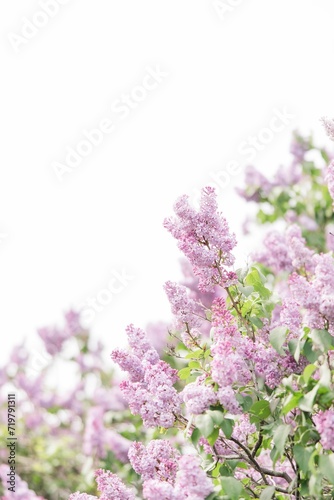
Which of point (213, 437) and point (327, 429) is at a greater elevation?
point (213, 437)

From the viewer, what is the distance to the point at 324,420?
6.36ft

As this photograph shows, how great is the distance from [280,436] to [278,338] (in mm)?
400

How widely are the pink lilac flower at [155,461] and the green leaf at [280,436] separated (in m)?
0.46

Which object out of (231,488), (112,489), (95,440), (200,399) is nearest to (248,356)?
(200,399)

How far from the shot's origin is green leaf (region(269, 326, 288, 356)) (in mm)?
2312

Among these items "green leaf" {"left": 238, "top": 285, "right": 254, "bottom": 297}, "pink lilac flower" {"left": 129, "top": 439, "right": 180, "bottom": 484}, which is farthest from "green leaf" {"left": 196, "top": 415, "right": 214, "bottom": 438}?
"green leaf" {"left": 238, "top": 285, "right": 254, "bottom": 297}

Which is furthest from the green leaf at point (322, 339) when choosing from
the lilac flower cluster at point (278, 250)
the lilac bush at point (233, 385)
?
the lilac flower cluster at point (278, 250)

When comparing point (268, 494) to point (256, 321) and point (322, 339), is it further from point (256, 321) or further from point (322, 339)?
point (256, 321)

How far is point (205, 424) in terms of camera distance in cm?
203

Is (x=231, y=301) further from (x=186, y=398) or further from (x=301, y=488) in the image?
(x=301, y=488)

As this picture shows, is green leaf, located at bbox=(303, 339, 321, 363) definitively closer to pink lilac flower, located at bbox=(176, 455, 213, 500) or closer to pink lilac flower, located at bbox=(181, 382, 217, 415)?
pink lilac flower, located at bbox=(181, 382, 217, 415)

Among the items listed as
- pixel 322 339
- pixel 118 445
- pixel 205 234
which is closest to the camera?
pixel 322 339

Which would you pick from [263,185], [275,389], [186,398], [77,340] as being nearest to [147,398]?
[186,398]

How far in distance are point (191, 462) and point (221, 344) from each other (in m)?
0.44
